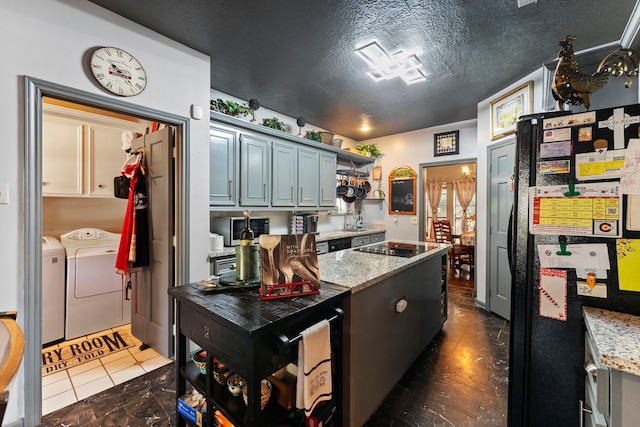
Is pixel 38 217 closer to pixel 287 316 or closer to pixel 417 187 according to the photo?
pixel 287 316

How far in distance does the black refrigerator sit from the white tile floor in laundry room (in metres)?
2.60

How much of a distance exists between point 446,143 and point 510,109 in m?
1.34

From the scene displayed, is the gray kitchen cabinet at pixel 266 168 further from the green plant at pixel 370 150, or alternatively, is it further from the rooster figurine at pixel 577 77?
the rooster figurine at pixel 577 77

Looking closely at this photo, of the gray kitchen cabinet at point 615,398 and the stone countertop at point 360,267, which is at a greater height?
the stone countertop at point 360,267

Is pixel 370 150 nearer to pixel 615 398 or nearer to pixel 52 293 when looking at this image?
pixel 615 398

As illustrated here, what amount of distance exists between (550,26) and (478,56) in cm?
52

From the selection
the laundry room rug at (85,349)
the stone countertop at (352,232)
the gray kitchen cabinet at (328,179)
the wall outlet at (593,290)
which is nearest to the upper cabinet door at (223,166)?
the stone countertop at (352,232)

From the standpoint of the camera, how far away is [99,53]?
179cm

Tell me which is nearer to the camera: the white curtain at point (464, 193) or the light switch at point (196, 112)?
the light switch at point (196, 112)

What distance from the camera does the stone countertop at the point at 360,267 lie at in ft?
4.95

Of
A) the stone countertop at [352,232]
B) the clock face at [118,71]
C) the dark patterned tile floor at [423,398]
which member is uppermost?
the clock face at [118,71]

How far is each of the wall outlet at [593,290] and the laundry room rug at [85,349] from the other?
11.1 feet

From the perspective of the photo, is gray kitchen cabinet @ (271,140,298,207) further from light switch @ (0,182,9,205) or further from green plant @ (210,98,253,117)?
light switch @ (0,182,9,205)

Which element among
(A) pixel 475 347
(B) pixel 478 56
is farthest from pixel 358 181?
(A) pixel 475 347
